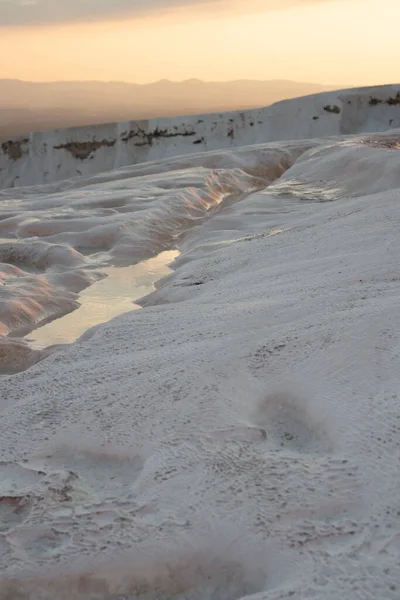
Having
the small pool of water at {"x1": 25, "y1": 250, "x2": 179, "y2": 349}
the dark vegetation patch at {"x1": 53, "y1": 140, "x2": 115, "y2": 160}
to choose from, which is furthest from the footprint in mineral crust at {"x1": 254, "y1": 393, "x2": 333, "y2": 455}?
the dark vegetation patch at {"x1": 53, "y1": 140, "x2": 115, "y2": 160}

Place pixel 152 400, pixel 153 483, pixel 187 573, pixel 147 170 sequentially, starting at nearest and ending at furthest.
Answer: pixel 187 573 < pixel 153 483 < pixel 152 400 < pixel 147 170

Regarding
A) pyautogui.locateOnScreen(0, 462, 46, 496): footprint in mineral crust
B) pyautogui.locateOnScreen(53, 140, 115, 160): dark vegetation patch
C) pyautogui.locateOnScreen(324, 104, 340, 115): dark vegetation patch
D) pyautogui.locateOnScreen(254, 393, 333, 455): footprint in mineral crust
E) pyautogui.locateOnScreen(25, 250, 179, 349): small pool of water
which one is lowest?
pyautogui.locateOnScreen(25, 250, 179, 349): small pool of water

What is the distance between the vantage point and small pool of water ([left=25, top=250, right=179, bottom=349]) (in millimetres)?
3165

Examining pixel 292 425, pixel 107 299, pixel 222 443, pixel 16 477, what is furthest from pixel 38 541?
pixel 107 299

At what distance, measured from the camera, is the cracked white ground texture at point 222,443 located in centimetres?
128

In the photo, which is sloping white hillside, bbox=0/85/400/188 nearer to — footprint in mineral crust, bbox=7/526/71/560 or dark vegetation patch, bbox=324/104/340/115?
dark vegetation patch, bbox=324/104/340/115

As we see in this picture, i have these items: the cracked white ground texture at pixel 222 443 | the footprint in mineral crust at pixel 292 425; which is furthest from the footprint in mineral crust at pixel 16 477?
the footprint in mineral crust at pixel 292 425

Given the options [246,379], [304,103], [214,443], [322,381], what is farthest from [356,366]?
[304,103]

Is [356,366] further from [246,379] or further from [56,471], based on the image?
[56,471]

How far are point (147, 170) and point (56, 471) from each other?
7316 mm

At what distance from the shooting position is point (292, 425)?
1.65 m

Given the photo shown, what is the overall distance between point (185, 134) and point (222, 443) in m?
12.3

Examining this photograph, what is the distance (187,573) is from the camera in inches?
50.7

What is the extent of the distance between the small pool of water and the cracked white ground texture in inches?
4.6
